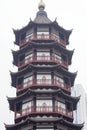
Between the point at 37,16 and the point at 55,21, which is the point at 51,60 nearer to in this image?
the point at 55,21

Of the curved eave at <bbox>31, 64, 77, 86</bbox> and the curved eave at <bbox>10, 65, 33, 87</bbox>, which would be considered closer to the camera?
the curved eave at <bbox>31, 64, 77, 86</bbox>

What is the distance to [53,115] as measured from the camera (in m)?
33.3

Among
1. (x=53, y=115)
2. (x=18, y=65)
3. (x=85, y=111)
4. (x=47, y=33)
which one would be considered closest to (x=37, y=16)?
(x=47, y=33)

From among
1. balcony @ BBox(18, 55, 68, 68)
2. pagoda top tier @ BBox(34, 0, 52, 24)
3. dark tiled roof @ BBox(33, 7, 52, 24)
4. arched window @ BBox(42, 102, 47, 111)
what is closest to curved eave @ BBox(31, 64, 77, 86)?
balcony @ BBox(18, 55, 68, 68)

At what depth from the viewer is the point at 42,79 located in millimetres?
35656

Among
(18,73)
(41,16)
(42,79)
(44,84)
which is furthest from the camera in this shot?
(41,16)

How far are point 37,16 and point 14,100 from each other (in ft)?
37.3

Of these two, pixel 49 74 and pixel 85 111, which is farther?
pixel 85 111

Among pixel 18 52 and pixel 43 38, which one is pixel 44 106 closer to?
pixel 18 52

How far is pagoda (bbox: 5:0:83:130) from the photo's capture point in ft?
109

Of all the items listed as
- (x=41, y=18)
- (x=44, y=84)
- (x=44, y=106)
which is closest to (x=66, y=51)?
(x=44, y=84)

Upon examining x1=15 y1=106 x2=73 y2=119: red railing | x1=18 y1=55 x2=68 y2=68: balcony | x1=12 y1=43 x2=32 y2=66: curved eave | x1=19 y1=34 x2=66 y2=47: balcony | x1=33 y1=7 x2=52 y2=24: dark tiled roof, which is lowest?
x1=15 y1=106 x2=73 y2=119: red railing

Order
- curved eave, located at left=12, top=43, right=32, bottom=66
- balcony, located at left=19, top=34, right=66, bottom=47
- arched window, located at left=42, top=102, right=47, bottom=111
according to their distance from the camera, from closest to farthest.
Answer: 1. arched window, located at left=42, top=102, right=47, bottom=111
2. curved eave, located at left=12, top=43, right=32, bottom=66
3. balcony, located at left=19, top=34, right=66, bottom=47

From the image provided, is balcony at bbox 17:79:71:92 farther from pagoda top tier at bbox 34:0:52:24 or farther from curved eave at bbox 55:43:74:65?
pagoda top tier at bbox 34:0:52:24
